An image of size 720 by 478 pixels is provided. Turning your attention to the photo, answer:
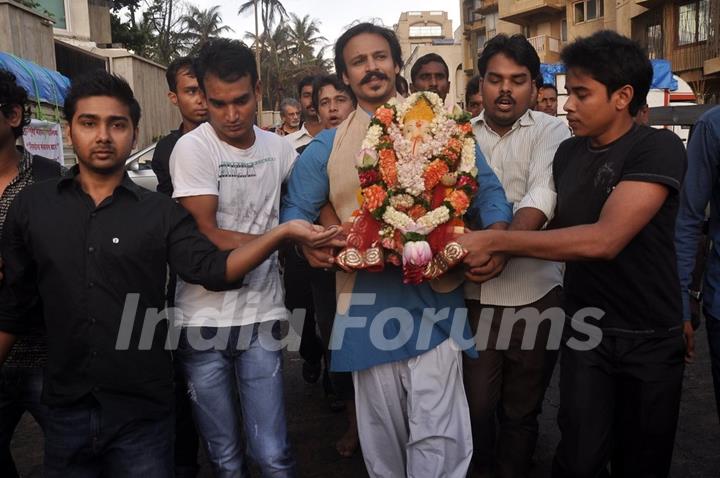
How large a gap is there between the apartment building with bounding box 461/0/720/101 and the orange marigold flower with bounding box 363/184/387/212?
16.2 meters

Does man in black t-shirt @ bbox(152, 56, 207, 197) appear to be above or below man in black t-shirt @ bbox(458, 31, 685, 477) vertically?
above

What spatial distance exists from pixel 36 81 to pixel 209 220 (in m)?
8.04

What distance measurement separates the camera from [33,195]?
2.66 meters

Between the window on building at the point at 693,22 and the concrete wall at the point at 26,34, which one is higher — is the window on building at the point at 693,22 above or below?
above

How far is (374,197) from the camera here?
9.04 feet

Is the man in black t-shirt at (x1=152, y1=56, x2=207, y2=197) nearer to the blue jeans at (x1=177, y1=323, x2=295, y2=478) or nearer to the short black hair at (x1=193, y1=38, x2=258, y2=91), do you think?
the short black hair at (x1=193, y1=38, x2=258, y2=91)

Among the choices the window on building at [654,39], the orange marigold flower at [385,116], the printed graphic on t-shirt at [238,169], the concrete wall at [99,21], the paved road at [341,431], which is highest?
the concrete wall at [99,21]

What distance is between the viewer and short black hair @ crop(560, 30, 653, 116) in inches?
112

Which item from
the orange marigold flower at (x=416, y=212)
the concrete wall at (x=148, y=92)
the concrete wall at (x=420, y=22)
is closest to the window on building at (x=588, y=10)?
the concrete wall at (x=148, y=92)

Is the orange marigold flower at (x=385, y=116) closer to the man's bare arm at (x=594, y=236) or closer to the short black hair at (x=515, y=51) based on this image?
the man's bare arm at (x=594, y=236)

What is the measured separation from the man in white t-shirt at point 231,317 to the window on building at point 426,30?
7263 cm

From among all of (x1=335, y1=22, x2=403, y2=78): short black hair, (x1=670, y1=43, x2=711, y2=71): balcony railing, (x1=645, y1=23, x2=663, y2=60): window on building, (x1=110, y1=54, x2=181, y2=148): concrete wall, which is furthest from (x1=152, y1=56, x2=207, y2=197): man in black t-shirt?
(x1=645, y1=23, x2=663, y2=60): window on building

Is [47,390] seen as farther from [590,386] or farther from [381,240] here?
[590,386]

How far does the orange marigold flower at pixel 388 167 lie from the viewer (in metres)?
2.80
